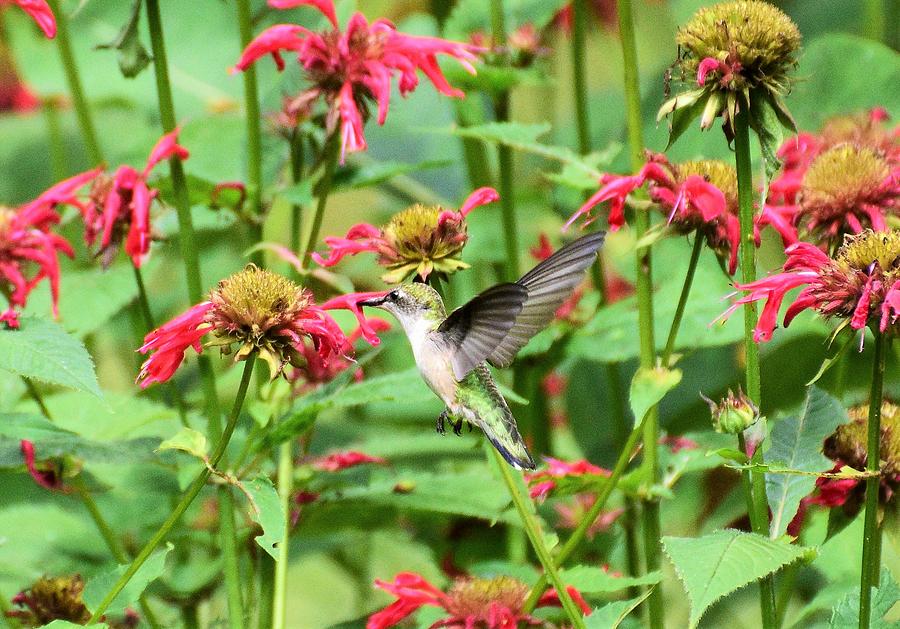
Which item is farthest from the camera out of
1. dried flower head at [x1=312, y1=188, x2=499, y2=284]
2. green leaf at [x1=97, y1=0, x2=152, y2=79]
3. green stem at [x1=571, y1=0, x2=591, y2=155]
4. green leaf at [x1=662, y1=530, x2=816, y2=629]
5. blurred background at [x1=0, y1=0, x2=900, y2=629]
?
green stem at [x1=571, y1=0, x2=591, y2=155]

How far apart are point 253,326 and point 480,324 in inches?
5.6

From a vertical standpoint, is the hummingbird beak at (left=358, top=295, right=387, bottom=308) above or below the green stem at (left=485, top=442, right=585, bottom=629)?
above

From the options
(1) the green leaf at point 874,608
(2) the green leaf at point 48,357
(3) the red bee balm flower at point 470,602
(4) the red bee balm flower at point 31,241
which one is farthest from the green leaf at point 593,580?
(4) the red bee balm flower at point 31,241

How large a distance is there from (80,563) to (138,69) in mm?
466

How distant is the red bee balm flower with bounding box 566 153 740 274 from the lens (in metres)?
0.87

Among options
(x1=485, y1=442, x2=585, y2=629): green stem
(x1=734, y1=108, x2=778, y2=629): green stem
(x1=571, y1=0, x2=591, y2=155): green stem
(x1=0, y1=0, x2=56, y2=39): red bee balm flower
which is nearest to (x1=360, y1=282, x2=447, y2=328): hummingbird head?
(x1=485, y1=442, x2=585, y2=629): green stem

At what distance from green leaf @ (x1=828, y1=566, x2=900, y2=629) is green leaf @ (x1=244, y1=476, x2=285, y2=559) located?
1.10 ft

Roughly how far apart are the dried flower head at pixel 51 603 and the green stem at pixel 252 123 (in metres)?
0.32

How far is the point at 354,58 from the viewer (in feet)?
3.34

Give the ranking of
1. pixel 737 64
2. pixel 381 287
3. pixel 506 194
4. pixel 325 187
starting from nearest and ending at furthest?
1. pixel 737 64
2. pixel 325 187
3. pixel 506 194
4. pixel 381 287

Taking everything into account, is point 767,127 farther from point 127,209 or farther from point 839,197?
point 127,209

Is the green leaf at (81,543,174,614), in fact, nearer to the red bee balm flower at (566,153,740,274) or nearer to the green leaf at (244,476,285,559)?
the green leaf at (244,476,285,559)


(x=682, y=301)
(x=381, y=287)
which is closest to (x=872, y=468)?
(x=682, y=301)

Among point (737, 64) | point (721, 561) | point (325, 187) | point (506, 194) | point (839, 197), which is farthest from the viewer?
point (506, 194)
